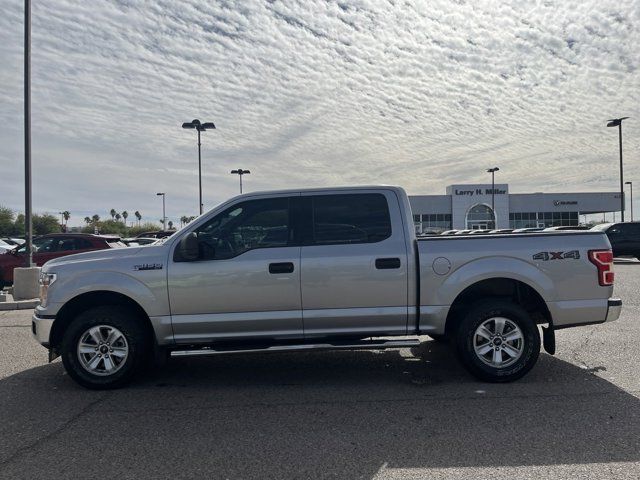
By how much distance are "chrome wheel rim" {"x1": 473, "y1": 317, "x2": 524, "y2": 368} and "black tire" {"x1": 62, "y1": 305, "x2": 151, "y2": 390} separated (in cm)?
346

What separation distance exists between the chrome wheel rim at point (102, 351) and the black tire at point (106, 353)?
12mm

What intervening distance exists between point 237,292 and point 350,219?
54.9 inches

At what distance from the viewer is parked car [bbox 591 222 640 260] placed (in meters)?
20.5

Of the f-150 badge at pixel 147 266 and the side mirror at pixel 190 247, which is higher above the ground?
the side mirror at pixel 190 247

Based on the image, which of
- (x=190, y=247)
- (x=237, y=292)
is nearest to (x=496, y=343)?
(x=237, y=292)

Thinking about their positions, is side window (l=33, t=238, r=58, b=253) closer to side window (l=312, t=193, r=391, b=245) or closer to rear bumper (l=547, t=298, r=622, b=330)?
side window (l=312, t=193, r=391, b=245)

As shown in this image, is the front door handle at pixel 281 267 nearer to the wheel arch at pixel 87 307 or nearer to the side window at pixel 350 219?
the side window at pixel 350 219

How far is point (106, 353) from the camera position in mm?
5211

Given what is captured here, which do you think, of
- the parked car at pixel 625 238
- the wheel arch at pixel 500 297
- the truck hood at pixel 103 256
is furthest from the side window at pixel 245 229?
the parked car at pixel 625 238

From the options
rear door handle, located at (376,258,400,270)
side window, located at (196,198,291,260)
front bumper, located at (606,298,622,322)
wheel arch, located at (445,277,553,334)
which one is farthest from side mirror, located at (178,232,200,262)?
front bumper, located at (606,298,622,322)

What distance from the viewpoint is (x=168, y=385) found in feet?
17.7

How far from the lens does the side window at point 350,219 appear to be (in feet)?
17.3

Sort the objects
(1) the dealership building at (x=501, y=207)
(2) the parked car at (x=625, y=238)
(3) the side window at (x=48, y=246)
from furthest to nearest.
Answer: (1) the dealership building at (x=501, y=207) < (2) the parked car at (x=625, y=238) < (3) the side window at (x=48, y=246)

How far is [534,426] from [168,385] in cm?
359
